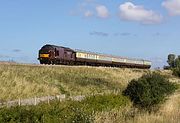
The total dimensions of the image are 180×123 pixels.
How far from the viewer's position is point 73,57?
59469 millimetres

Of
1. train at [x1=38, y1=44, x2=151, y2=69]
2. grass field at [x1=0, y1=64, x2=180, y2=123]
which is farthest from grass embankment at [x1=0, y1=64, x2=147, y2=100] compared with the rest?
train at [x1=38, y1=44, x2=151, y2=69]

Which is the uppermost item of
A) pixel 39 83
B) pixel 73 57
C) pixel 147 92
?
pixel 73 57

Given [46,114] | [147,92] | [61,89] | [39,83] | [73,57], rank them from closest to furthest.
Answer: [46,114] → [147,92] → [39,83] → [61,89] → [73,57]

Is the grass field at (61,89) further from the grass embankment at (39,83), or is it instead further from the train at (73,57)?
the train at (73,57)

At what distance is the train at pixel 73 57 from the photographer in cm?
5397

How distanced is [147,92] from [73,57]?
32.7 m

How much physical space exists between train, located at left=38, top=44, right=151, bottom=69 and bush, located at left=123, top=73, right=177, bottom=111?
1026 inches

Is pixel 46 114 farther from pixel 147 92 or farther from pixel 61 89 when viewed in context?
pixel 61 89

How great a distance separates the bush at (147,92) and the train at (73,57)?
26.1 meters

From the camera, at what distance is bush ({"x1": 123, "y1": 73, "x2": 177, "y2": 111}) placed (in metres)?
27.5

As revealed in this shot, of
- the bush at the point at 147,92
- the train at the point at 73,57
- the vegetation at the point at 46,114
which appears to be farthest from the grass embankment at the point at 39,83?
the train at the point at 73,57

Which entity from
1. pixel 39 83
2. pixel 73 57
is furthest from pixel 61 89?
pixel 73 57

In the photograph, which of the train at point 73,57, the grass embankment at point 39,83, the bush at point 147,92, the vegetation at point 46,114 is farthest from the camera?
the train at point 73,57

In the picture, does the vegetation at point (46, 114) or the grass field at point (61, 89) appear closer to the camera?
the vegetation at point (46, 114)
